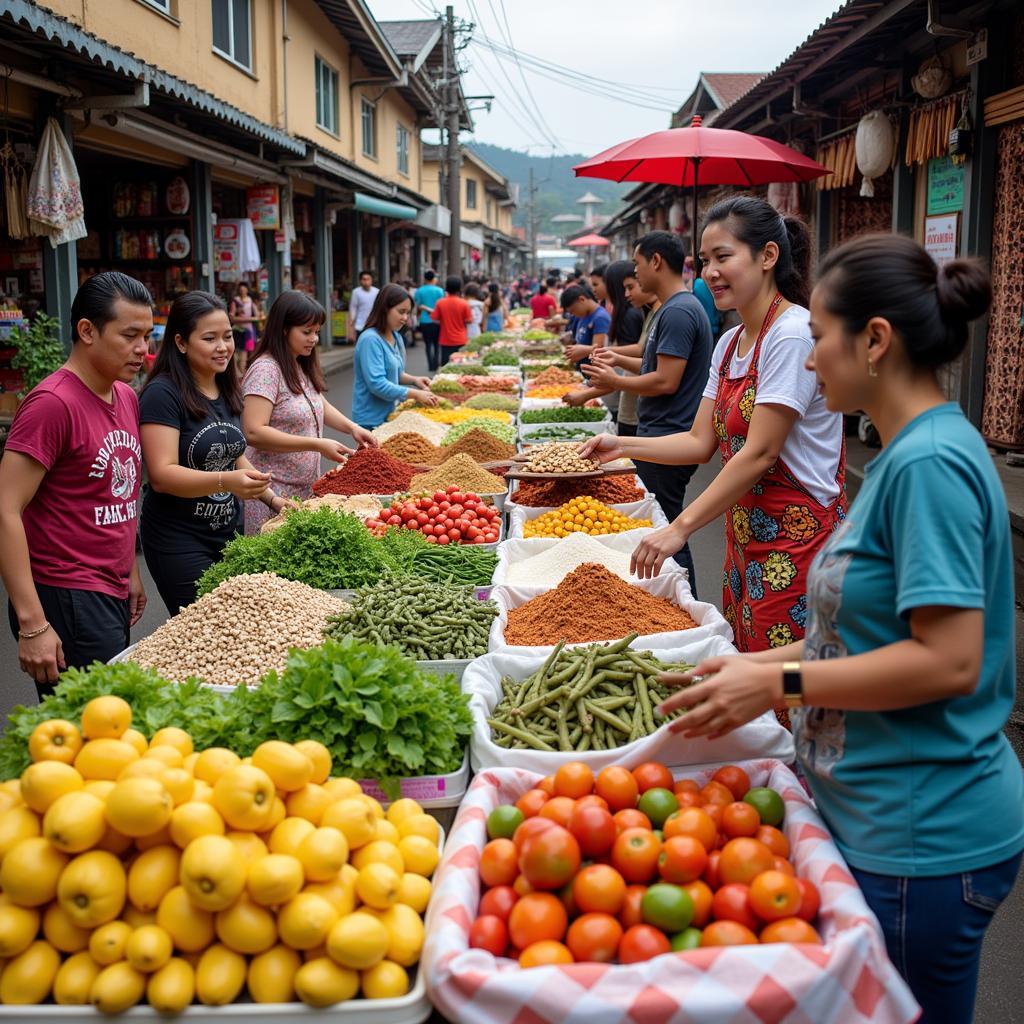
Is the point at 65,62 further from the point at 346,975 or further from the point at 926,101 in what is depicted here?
the point at 346,975

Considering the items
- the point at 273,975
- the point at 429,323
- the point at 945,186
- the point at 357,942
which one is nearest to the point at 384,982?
the point at 357,942

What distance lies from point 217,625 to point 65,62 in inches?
282

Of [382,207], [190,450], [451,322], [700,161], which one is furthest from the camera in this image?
[382,207]

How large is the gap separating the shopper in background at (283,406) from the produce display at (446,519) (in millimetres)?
480

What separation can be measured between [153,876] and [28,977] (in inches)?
11.4

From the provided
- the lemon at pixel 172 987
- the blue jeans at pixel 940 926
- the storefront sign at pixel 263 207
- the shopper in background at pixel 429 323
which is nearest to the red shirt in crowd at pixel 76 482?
the lemon at pixel 172 987

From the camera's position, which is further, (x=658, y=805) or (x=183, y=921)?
(x=658, y=805)

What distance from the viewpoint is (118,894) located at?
197cm

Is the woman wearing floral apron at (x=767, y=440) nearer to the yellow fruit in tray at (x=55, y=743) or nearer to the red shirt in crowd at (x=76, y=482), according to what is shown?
the yellow fruit in tray at (x=55, y=743)

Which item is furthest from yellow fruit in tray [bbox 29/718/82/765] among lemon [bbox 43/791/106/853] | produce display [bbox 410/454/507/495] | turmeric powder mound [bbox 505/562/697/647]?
produce display [bbox 410/454/507/495]

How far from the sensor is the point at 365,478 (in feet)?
20.3

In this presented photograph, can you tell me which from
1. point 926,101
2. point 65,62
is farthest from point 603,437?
point 926,101

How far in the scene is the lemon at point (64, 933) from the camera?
6.52 ft

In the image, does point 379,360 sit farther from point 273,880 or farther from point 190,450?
point 273,880
